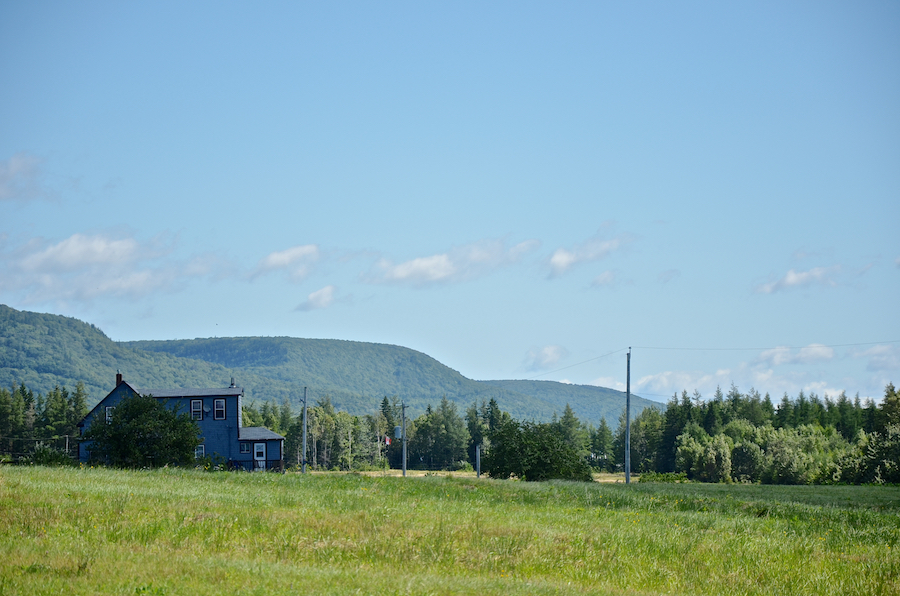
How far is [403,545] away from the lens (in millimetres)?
17453

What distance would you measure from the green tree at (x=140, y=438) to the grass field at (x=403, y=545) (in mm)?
17611

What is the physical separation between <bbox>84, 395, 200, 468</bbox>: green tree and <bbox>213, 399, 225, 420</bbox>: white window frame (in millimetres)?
26225

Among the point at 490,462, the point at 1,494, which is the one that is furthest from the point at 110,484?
the point at 490,462

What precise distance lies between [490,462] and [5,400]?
10541cm

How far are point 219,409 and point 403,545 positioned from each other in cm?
5794

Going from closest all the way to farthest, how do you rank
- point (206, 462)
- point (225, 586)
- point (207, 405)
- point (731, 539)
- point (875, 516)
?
point (225, 586), point (731, 539), point (875, 516), point (206, 462), point (207, 405)

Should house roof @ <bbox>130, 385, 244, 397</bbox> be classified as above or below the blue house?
above

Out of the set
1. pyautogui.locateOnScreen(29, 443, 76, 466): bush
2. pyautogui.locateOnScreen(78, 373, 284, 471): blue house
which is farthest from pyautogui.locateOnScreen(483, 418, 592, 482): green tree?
pyautogui.locateOnScreen(78, 373, 284, 471): blue house

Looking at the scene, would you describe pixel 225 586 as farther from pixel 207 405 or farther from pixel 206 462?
pixel 207 405

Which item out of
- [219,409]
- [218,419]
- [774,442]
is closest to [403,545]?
[218,419]

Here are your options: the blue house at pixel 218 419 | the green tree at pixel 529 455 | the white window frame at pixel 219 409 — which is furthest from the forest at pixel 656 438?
the white window frame at pixel 219 409

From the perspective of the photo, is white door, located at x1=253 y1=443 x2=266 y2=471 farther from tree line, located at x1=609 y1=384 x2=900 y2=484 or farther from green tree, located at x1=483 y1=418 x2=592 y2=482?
tree line, located at x1=609 y1=384 x2=900 y2=484

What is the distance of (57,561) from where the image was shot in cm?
1401

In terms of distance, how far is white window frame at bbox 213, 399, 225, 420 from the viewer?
234 ft
